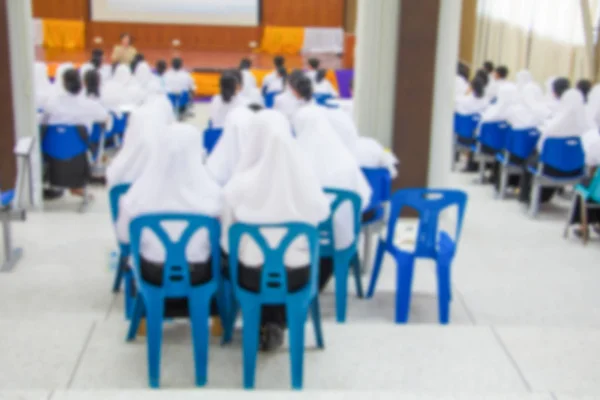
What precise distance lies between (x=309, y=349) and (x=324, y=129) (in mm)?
1399

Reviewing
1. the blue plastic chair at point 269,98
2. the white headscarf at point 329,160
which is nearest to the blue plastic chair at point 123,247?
the white headscarf at point 329,160

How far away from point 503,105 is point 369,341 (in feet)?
16.2

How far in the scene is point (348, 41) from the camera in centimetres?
1745

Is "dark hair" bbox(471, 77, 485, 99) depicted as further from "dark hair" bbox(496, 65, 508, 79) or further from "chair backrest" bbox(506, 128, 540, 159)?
"chair backrest" bbox(506, 128, 540, 159)

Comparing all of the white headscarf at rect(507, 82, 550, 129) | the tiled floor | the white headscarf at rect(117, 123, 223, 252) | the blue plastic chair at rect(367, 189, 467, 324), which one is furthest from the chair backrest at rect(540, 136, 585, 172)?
the white headscarf at rect(117, 123, 223, 252)

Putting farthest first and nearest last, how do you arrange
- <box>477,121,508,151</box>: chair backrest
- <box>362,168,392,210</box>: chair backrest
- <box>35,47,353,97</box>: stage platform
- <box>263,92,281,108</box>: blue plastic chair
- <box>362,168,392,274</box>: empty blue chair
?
<box>35,47,353,97</box>: stage platform
<box>263,92,281,108</box>: blue plastic chair
<box>477,121,508,151</box>: chair backrest
<box>362,168,392,210</box>: chair backrest
<box>362,168,392,274</box>: empty blue chair

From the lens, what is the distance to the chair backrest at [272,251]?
322 centimetres

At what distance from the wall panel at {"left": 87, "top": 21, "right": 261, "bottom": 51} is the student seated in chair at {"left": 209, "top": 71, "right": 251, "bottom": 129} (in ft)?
38.5

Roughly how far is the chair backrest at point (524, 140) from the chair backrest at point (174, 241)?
4.63 metres

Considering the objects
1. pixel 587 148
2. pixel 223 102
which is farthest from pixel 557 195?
pixel 223 102

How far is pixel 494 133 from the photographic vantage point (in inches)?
313

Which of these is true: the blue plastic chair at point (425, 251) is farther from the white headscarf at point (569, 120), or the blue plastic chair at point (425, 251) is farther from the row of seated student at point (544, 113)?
the white headscarf at point (569, 120)

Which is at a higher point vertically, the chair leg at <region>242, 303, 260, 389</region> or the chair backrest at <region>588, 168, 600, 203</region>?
the chair backrest at <region>588, 168, 600, 203</region>

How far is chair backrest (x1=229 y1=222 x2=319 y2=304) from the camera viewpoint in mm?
3225
